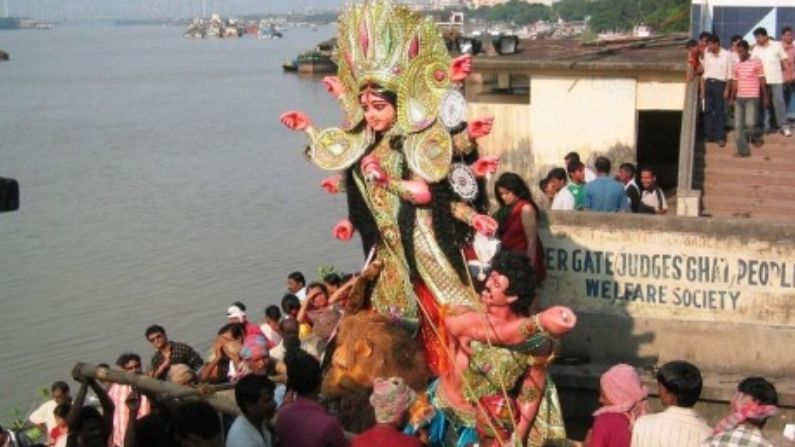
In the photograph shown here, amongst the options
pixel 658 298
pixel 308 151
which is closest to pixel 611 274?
pixel 658 298

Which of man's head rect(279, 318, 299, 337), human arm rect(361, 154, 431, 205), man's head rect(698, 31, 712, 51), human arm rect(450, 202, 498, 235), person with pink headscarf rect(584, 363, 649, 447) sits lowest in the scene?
man's head rect(279, 318, 299, 337)

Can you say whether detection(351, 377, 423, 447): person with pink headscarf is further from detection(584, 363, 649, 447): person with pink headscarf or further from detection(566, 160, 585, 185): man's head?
detection(566, 160, 585, 185): man's head

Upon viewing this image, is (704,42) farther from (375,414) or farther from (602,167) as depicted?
(375,414)

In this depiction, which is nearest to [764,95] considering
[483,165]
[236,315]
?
[236,315]

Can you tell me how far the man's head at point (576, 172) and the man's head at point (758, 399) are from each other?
5389 millimetres

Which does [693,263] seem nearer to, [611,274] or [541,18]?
[611,274]

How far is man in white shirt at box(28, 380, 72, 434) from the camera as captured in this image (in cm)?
984

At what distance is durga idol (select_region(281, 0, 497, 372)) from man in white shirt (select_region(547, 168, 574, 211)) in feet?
7.70

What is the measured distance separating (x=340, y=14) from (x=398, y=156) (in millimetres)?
1074

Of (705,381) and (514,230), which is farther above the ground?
(514,230)

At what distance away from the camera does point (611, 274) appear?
30.2ft

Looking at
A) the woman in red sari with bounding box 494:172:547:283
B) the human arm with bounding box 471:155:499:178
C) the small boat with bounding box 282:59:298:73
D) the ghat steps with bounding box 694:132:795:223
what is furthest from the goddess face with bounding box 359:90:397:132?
Result: the small boat with bounding box 282:59:298:73

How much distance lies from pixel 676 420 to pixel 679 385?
0.15 metres

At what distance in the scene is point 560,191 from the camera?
1066 centimetres
